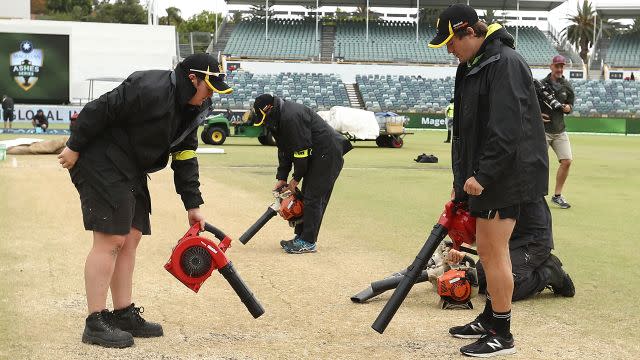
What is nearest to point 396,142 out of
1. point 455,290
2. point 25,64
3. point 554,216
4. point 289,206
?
point 554,216

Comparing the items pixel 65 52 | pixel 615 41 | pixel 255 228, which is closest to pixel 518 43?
pixel 615 41

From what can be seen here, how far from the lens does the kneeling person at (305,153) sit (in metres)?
9.34

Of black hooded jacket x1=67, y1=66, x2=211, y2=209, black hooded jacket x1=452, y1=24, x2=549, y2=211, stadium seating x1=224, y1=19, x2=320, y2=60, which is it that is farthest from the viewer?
stadium seating x1=224, y1=19, x2=320, y2=60

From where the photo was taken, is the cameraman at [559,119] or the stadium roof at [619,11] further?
the stadium roof at [619,11]

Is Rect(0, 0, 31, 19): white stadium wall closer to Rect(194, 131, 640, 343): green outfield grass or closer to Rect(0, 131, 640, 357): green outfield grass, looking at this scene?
Rect(194, 131, 640, 343): green outfield grass

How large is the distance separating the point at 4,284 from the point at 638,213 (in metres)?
9.30

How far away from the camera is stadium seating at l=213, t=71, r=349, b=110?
181 feet

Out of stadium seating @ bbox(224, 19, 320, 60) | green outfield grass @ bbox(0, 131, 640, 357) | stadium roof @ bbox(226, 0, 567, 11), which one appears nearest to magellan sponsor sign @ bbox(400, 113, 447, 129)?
stadium seating @ bbox(224, 19, 320, 60)

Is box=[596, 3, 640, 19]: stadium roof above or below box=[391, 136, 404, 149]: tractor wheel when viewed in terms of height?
above

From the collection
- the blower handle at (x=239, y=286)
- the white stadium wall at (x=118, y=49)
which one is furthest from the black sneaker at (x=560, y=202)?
the white stadium wall at (x=118, y=49)

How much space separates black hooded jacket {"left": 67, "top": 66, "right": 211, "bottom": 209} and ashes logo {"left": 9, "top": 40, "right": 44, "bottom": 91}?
39353mm

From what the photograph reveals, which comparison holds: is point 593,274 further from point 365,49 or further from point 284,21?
point 284,21

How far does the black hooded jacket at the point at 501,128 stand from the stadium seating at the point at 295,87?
1892 inches

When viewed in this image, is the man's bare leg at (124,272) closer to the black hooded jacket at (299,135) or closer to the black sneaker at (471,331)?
the black sneaker at (471,331)
